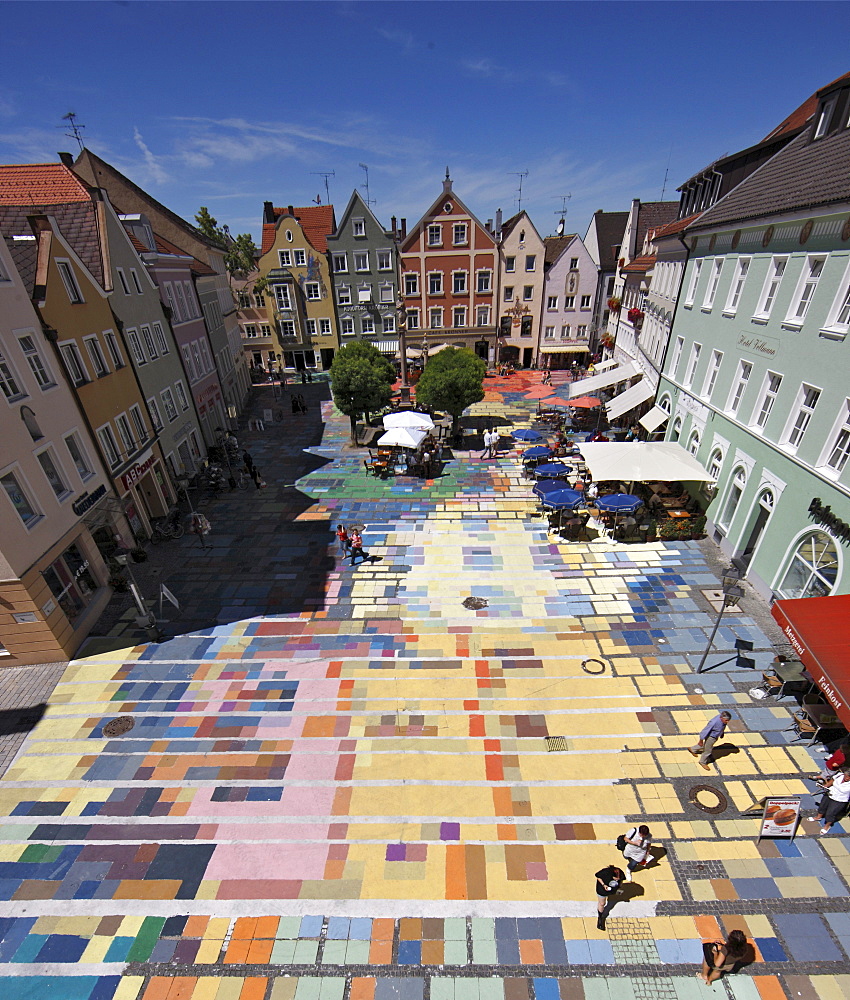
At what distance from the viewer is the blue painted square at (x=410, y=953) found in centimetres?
846

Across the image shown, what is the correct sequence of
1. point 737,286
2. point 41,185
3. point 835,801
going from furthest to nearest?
point 41,185 < point 737,286 < point 835,801

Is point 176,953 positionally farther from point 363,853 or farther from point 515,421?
point 515,421

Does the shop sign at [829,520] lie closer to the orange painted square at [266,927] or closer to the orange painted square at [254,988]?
the orange painted square at [266,927]

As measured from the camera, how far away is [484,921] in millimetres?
8930

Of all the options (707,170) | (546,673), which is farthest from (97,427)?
(707,170)

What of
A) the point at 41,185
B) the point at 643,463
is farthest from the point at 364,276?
the point at 643,463

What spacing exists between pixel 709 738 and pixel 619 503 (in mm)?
10933

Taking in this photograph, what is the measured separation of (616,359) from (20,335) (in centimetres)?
4148

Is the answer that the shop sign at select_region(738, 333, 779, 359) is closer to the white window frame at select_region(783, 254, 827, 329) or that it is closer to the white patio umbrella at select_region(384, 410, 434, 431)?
the white window frame at select_region(783, 254, 827, 329)

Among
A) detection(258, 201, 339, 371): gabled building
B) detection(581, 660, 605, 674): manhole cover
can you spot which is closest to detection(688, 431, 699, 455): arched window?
detection(581, 660, 605, 674): manhole cover

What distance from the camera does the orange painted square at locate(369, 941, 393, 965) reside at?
333 inches

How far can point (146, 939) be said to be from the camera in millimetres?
8906

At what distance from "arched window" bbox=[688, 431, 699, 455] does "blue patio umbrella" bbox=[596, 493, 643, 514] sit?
4.76 meters

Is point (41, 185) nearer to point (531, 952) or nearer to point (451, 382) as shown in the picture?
point (451, 382)
